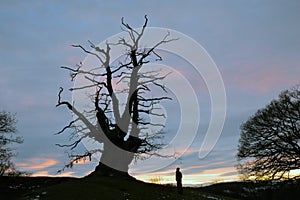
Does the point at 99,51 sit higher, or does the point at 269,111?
the point at 99,51

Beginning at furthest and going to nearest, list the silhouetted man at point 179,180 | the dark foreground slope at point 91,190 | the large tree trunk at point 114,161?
the large tree trunk at point 114,161 < the silhouetted man at point 179,180 < the dark foreground slope at point 91,190

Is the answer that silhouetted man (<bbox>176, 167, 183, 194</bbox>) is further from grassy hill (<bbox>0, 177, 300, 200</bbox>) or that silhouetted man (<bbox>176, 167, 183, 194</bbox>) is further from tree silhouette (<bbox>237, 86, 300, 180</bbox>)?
tree silhouette (<bbox>237, 86, 300, 180</bbox>)

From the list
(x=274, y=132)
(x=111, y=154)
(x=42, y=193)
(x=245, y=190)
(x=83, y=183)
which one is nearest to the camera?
(x=42, y=193)

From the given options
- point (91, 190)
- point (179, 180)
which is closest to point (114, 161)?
point (179, 180)

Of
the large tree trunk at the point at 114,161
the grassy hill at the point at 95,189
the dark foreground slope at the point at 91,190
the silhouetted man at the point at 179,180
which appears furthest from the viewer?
the large tree trunk at the point at 114,161

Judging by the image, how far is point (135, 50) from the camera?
38.6 metres

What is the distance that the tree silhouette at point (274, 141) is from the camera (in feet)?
135

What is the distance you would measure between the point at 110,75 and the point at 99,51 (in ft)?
9.21

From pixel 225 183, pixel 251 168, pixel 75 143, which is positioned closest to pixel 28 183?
pixel 75 143

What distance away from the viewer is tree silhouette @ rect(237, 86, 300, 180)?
41.1 metres

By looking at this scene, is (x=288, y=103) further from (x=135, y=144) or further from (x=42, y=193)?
(x=42, y=193)

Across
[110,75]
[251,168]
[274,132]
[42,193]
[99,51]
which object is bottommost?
[42,193]

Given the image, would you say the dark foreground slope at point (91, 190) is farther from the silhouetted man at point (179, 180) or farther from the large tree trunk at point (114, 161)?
the large tree trunk at point (114, 161)

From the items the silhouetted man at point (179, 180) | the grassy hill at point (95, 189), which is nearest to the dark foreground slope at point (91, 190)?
the grassy hill at point (95, 189)
